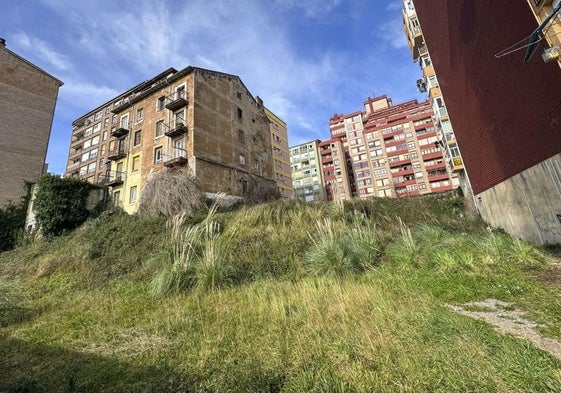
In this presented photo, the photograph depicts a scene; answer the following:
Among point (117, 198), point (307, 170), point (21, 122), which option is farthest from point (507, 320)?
point (307, 170)

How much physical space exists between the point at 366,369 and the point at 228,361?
154 cm

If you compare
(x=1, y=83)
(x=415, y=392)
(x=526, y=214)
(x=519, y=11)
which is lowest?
(x=415, y=392)

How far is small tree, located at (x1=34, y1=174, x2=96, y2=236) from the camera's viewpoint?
56.0 ft

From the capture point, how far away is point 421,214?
567 inches

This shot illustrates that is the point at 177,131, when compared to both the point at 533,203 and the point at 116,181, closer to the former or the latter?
the point at 116,181

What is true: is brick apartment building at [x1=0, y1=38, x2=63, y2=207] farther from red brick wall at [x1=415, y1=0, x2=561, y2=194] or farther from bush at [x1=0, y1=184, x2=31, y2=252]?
red brick wall at [x1=415, y1=0, x2=561, y2=194]

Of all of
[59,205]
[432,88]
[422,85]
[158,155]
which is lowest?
[59,205]

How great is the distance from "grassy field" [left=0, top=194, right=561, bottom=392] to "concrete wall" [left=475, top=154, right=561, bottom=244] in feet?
3.34

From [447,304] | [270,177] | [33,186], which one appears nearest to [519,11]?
[447,304]

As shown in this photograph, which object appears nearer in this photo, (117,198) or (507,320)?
(507,320)

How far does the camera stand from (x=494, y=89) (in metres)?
9.05

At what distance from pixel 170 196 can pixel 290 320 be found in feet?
44.4

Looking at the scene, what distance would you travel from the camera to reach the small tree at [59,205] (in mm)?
17078

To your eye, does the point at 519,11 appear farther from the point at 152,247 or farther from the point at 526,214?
the point at 152,247
